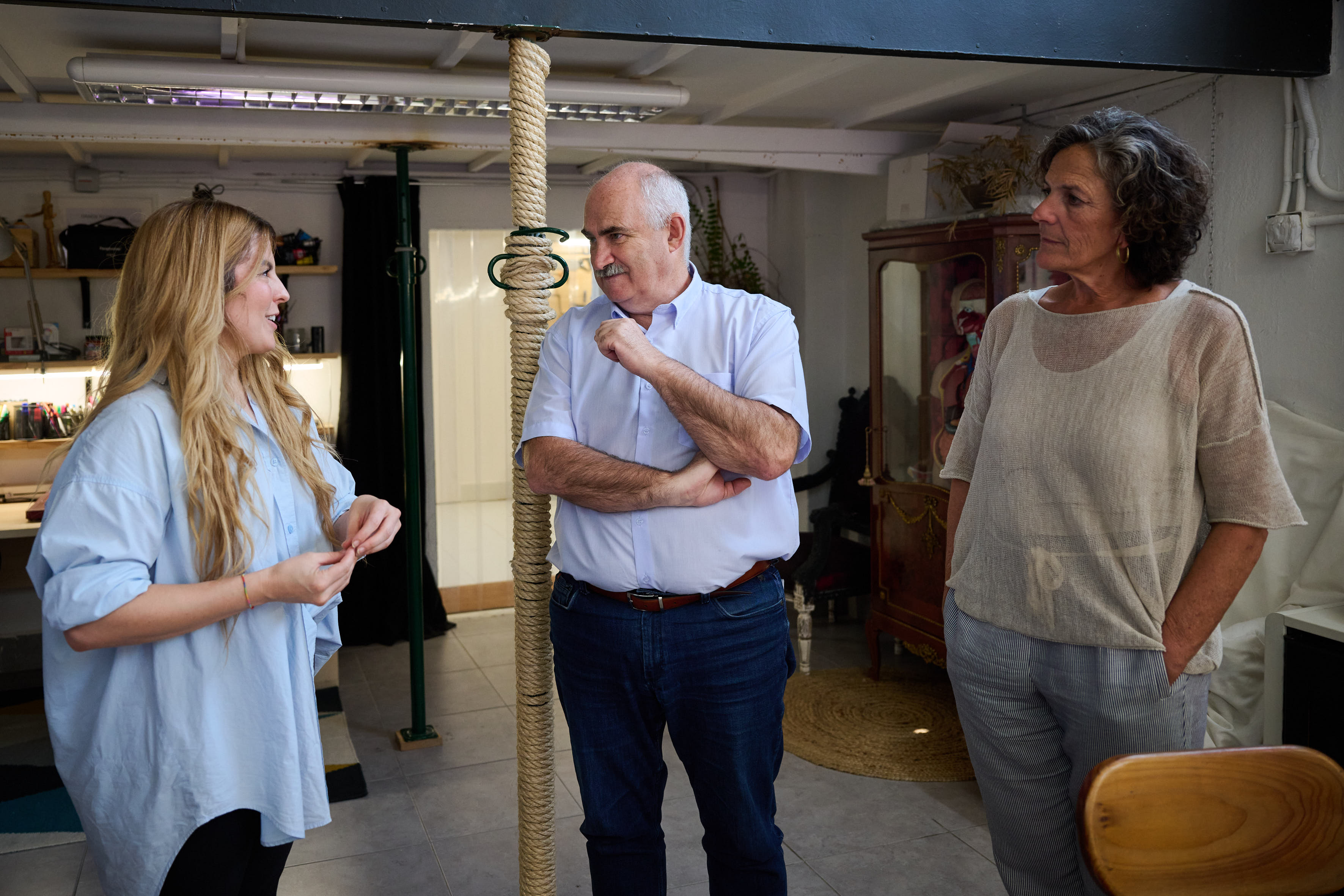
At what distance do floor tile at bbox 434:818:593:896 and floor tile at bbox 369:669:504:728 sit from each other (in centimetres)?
111

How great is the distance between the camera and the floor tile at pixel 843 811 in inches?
125

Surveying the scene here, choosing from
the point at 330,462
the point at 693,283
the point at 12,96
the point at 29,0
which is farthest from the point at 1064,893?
the point at 12,96

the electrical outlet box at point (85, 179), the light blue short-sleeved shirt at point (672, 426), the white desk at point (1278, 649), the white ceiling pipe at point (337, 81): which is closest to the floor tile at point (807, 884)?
the white desk at point (1278, 649)

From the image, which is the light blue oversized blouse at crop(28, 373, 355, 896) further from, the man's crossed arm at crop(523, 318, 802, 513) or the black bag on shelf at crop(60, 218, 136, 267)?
the black bag on shelf at crop(60, 218, 136, 267)

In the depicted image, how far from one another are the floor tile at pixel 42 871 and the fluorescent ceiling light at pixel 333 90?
7.38 feet

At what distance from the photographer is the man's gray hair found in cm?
185

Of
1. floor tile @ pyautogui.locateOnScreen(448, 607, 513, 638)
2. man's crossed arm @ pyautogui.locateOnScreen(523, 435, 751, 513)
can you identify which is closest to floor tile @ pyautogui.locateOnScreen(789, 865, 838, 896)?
man's crossed arm @ pyautogui.locateOnScreen(523, 435, 751, 513)

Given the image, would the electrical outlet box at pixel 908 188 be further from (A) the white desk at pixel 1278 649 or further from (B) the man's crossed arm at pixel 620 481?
(B) the man's crossed arm at pixel 620 481

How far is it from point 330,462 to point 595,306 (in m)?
0.56

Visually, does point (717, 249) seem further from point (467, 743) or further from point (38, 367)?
point (38, 367)

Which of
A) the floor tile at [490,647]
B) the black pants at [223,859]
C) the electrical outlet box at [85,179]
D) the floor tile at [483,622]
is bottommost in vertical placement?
the floor tile at [490,647]

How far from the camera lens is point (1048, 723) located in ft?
5.64

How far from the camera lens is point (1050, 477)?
1.70m

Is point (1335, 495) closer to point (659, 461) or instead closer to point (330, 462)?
point (659, 461)
